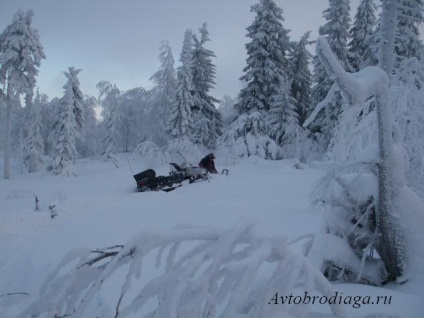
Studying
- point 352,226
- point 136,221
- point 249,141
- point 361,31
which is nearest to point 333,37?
point 361,31

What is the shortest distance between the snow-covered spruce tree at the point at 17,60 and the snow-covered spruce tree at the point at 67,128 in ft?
11.7

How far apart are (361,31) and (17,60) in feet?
106

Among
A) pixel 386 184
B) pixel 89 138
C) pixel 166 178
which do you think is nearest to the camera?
pixel 386 184

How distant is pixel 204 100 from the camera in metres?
32.2

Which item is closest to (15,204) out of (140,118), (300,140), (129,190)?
(129,190)

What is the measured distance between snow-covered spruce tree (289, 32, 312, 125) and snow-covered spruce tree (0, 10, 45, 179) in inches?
1023

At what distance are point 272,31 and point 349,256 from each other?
29.4 meters

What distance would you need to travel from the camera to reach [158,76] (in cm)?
4147

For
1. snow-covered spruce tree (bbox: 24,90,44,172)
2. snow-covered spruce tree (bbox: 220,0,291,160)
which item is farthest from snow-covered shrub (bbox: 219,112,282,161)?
snow-covered spruce tree (bbox: 24,90,44,172)

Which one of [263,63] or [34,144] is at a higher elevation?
[263,63]

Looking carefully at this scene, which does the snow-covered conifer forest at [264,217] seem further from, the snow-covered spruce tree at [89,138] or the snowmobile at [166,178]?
Answer: the snow-covered spruce tree at [89,138]

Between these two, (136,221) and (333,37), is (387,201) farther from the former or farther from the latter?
(333,37)

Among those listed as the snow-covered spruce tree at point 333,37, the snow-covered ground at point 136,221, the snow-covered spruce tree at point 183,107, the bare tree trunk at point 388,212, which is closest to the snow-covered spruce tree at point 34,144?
the snow-covered spruce tree at point 183,107

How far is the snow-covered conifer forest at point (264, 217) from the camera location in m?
1.37
